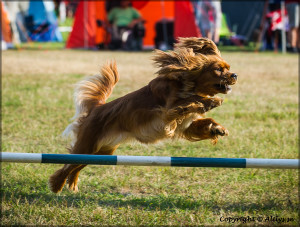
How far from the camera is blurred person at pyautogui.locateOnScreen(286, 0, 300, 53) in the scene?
626 inches

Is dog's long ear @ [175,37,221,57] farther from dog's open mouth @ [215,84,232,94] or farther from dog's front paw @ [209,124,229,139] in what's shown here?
dog's front paw @ [209,124,229,139]

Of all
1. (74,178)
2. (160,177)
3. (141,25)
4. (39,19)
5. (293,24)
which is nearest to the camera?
(74,178)

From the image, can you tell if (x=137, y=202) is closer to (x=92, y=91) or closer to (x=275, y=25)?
(x=92, y=91)

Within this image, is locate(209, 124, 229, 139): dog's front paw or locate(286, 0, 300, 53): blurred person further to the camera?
locate(286, 0, 300, 53): blurred person

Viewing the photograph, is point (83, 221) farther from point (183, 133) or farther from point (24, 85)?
point (24, 85)

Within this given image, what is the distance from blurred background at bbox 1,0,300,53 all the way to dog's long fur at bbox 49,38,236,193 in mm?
11988

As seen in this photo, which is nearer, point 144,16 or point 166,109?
point 166,109

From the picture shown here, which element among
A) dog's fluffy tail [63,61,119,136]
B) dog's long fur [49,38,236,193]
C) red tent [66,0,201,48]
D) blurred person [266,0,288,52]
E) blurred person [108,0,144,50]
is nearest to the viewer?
dog's long fur [49,38,236,193]

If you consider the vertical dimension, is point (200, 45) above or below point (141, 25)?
below

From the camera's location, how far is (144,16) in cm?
1861

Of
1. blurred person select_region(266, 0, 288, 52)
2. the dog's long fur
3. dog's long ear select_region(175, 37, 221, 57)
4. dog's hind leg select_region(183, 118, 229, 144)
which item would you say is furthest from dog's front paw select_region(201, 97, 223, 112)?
blurred person select_region(266, 0, 288, 52)

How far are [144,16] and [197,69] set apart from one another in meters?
15.8

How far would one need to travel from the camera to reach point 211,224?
3.07m

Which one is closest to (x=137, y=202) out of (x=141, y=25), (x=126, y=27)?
(x=141, y=25)
